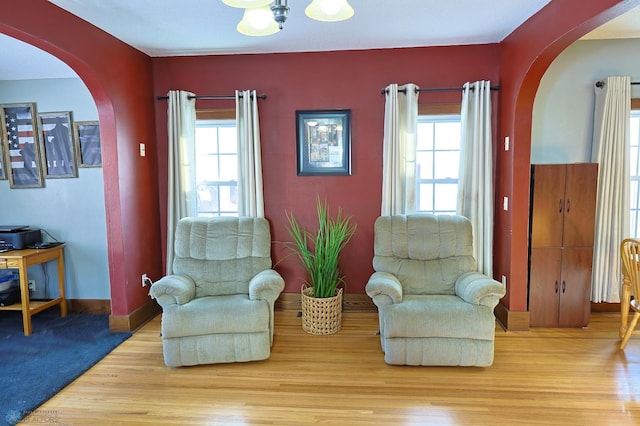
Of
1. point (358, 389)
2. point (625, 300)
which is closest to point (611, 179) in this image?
point (625, 300)

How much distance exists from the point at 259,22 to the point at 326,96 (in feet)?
5.73

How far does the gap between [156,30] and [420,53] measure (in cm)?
227

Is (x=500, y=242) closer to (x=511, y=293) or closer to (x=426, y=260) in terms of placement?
(x=511, y=293)

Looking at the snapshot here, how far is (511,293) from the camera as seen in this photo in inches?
128

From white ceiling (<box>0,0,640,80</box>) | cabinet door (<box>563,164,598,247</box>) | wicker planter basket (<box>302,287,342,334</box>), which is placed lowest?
wicker planter basket (<box>302,287,342,334</box>)

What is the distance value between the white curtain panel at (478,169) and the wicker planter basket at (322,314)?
4.56ft

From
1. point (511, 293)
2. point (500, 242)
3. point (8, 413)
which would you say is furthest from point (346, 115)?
point (8, 413)

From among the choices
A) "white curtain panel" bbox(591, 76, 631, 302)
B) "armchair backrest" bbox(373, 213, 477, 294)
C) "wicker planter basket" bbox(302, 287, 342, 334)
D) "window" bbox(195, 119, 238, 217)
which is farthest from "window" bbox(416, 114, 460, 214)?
"window" bbox(195, 119, 238, 217)

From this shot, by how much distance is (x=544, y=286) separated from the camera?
10.6ft

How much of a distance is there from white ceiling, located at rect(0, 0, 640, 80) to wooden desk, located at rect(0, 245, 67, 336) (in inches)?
64.7

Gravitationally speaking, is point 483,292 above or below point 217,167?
below

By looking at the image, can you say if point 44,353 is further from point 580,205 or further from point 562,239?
point 580,205

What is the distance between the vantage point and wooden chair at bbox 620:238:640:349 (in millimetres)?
2740

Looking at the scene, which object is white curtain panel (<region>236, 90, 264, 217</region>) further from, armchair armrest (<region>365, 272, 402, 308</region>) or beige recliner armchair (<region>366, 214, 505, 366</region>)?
armchair armrest (<region>365, 272, 402, 308</region>)
